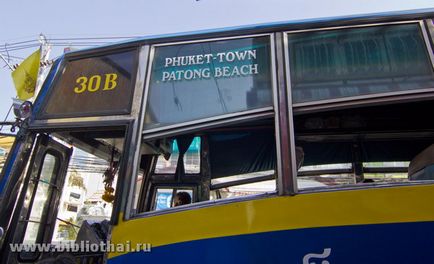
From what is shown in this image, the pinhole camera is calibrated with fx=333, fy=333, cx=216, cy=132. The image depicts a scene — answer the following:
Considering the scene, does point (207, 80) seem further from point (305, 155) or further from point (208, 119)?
point (305, 155)

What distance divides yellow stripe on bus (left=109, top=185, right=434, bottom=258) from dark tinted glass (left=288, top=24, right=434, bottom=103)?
578mm

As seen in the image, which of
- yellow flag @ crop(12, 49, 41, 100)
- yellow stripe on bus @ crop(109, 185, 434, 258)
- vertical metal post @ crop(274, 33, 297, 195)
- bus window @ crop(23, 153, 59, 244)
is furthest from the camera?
yellow flag @ crop(12, 49, 41, 100)

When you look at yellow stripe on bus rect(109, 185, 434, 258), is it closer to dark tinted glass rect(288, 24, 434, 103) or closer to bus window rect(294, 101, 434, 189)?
dark tinted glass rect(288, 24, 434, 103)

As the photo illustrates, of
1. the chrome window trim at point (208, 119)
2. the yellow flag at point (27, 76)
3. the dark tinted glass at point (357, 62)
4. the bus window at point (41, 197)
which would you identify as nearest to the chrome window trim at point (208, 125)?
the chrome window trim at point (208, 119)

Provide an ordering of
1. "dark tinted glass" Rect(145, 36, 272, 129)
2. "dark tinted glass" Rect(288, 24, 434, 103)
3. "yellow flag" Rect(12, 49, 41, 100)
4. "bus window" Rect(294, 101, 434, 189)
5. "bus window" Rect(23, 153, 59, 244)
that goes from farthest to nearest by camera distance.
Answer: "bus window" Rect(294, 101, 434, 189)
"yellow flag" Rect(12, 49, 41, 100)
"bus window" Rect(23, 153, 59, 244)
"dark tinted glass" Rect(145, 36, 272, 129)
"dark tinted glass" Rect(288, 24, 434, 103)

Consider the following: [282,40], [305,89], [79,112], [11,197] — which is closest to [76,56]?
[79,112]

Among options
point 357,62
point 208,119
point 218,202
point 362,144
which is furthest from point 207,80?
point 362,144

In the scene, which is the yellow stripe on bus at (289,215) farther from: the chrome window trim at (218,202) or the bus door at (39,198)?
the bus door at (39,198)

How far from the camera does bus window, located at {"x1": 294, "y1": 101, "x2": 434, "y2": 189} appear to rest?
3.18 meters

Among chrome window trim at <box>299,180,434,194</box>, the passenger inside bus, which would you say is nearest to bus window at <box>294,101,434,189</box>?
the passenger inside bus

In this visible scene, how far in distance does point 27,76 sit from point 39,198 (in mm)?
1002

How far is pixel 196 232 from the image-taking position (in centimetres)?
178

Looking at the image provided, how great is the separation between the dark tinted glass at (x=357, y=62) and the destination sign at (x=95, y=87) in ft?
3.67

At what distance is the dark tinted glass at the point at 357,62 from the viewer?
1.91 m
